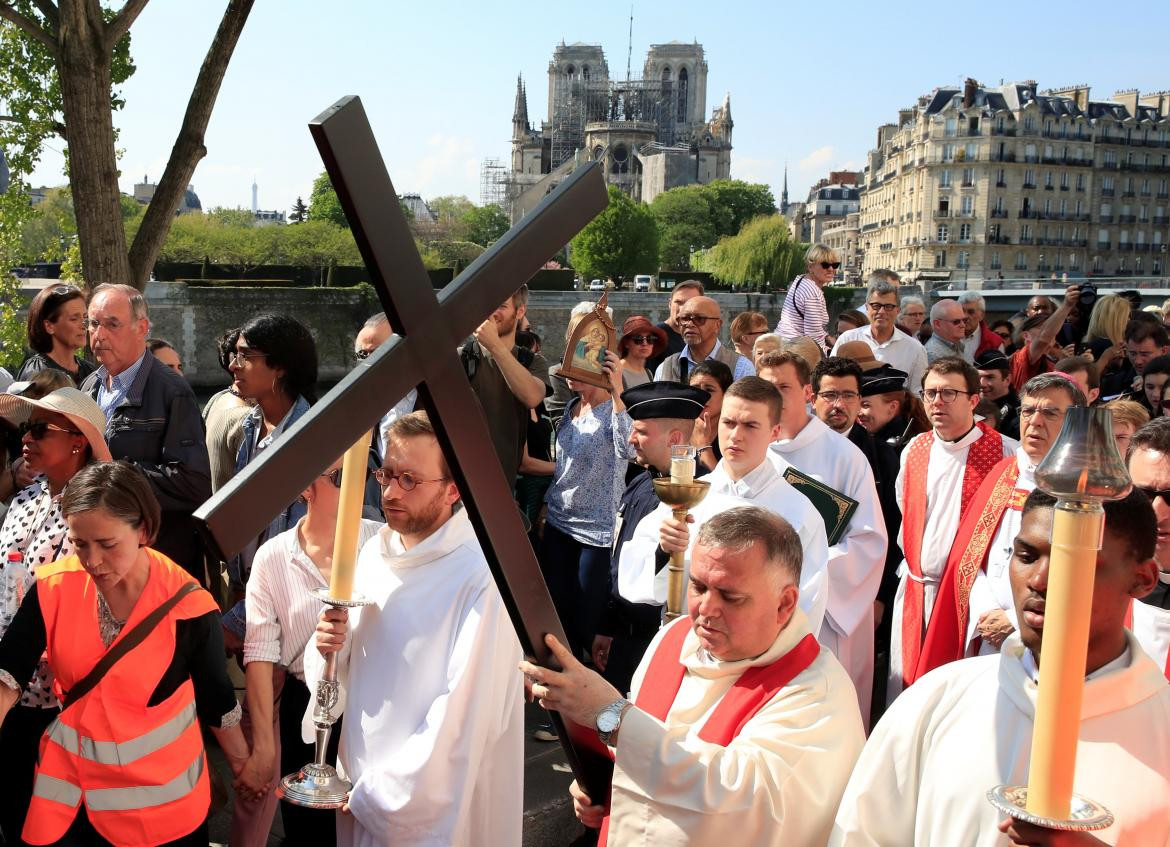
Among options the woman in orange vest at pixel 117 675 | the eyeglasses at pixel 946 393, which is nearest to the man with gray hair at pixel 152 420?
the woman in orange vest at pixel 117 675

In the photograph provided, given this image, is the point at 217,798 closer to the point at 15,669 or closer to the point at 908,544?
the point at 15,669

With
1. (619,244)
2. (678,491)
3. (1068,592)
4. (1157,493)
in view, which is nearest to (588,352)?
(678,491)

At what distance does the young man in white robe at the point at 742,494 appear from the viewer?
419cm

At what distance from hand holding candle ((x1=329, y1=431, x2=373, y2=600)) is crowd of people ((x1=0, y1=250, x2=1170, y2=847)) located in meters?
0.25

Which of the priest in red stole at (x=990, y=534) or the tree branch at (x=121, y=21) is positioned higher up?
the tree branch at (x=121, y=21)

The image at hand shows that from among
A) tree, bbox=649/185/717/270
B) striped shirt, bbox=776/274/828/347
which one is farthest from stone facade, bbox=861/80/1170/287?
striped shirt, bbox=776/274/828/347

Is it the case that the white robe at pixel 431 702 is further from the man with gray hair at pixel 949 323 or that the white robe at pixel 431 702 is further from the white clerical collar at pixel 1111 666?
the man with gray hair at pixel 949 323

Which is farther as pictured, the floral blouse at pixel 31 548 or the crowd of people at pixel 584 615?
the floral blouse at pixel 31 548

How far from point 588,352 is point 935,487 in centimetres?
169

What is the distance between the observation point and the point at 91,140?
7.61 m

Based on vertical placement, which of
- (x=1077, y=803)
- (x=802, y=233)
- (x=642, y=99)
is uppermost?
(x=642, y=99)

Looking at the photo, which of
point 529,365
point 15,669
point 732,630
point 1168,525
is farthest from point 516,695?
point 529,365

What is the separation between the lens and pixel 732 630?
2.53 m

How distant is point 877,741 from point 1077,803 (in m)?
0.76
